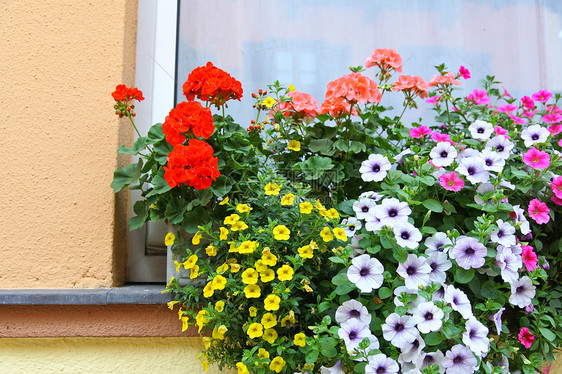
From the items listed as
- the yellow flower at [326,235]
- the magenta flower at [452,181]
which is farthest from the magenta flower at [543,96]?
the yellow flower at [326,235]

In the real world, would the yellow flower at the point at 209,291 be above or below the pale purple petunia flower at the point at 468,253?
below

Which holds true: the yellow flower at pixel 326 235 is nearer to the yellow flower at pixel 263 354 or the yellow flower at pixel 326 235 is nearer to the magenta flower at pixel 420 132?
the yellow flower at pixel 263 354

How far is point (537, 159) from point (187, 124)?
988 millimetres

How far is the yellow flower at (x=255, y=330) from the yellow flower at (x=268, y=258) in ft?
0.50

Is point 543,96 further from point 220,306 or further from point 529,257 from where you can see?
point 220,306

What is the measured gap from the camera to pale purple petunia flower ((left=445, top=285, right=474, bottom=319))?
1011mm

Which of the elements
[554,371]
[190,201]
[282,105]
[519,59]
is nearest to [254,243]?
[190,201]

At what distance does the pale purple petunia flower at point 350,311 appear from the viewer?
105 centimetres

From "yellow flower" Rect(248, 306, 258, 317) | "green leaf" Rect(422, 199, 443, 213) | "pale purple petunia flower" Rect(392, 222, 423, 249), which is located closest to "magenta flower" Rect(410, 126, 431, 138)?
"green leaf" Rect(422, 199, 443, 213)

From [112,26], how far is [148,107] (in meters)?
0.30

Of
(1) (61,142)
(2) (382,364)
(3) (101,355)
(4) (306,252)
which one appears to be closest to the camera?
(2) (382,364)

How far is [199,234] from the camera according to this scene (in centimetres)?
120

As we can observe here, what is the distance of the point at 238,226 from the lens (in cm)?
114

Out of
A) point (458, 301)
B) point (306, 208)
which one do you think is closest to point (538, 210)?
point (458, 301)
